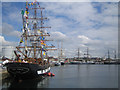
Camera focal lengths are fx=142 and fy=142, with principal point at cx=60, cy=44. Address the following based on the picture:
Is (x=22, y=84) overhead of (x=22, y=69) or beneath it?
beneath

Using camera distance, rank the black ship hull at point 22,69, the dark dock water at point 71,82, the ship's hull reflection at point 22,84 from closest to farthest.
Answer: the ship's hull reflection at point 22,84, the dark dock water at point 71,82, the black ship hull at point 22,69

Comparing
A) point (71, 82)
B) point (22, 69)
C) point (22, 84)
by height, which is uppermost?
point (22, 69)

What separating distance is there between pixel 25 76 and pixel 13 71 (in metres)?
2.94

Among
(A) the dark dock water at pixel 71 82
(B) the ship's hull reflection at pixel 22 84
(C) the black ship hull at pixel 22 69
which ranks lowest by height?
(A) the dark dock water at pixel 71 82

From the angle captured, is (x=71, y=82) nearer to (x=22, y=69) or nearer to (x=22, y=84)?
(x=22, y=84)

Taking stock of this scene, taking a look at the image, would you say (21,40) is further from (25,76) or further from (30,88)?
(30,88)

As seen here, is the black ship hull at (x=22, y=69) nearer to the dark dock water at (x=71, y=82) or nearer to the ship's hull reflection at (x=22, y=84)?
the ship's hull reflection at (x=22, y=84)

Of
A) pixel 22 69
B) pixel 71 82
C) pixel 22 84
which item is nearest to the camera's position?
pixel 22 84

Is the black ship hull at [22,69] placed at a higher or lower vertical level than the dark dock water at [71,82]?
higher

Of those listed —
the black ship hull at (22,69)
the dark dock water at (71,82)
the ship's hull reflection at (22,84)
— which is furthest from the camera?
the black ship hull at (22,69)

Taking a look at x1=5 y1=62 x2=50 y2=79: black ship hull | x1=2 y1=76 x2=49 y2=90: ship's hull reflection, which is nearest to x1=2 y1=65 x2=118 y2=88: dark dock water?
x1=2 y1=76 x2=49 y2=90: ship's hull reflection

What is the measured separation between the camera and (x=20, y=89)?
26.0m

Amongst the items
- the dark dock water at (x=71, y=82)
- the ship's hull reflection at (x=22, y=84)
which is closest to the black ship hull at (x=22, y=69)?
the ship's hull reflection at (x=22, y=84)

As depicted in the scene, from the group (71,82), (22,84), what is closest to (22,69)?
(22,84)
